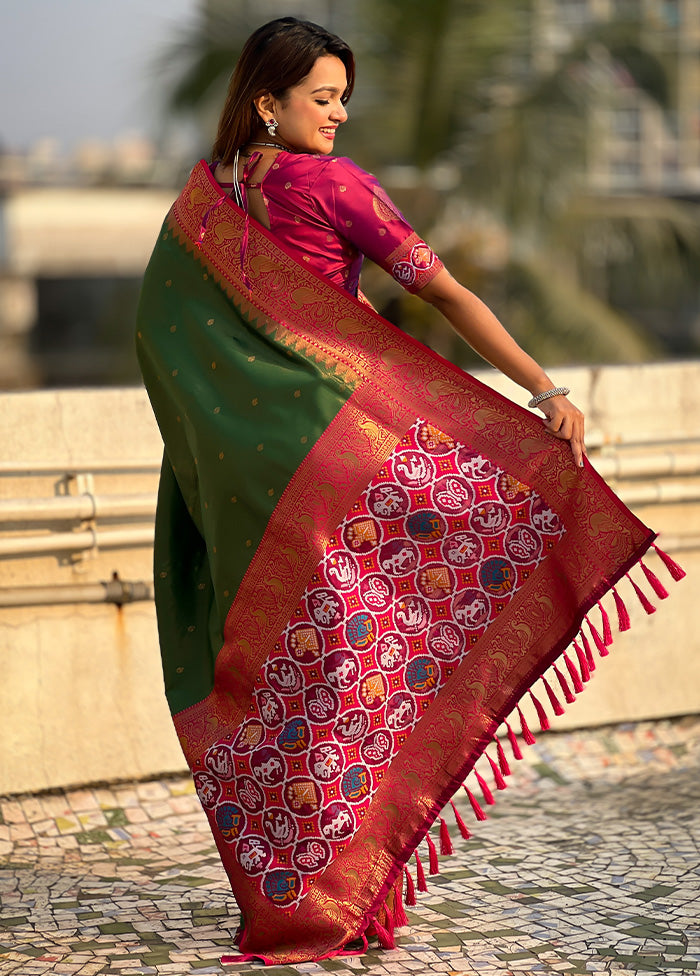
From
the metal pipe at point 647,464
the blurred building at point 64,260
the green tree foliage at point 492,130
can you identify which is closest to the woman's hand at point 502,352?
the metal pipe at point 647,464

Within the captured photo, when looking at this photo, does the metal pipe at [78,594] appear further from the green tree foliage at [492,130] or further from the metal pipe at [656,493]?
the green tree foliage at [492,130]

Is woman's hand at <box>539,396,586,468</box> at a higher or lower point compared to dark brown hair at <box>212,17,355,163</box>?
lower

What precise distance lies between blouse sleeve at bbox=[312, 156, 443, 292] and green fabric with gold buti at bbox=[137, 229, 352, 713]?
0.25m

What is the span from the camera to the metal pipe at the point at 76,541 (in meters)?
3.69

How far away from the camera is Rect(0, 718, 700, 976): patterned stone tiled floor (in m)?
2.82

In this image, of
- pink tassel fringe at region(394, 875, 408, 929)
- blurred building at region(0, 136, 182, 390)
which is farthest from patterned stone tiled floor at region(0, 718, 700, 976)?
blurred building at region(0, 136, 182, 390)

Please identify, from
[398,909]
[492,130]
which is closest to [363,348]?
[398,909]

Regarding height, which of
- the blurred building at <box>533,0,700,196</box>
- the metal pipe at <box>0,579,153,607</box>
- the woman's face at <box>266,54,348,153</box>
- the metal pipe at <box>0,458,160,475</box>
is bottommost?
the metal pipe at <box>0,579,153,607</box>

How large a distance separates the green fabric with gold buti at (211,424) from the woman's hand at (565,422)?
41 centimetres

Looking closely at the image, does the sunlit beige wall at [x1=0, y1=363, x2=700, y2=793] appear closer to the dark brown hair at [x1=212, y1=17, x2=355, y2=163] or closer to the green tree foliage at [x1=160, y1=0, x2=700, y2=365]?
the dark brown hair at [x1=212, y1=17, x2=355, y2=163]

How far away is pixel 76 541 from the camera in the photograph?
148 inches

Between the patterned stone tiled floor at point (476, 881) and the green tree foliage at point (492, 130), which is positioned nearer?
the patterned stone tiled floor at point (476, 881)

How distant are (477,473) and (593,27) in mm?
12440

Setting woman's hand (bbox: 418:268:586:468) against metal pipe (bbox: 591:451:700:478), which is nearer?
woman's hand (bbox: 418:268:586:468)
